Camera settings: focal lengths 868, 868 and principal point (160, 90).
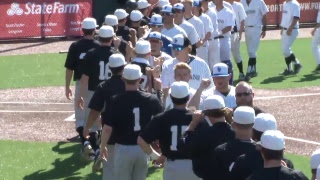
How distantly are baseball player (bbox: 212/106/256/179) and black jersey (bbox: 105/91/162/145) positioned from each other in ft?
7.57

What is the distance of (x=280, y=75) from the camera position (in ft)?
72.7

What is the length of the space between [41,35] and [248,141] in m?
22.7

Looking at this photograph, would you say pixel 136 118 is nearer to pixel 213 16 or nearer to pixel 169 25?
pixel 169 25

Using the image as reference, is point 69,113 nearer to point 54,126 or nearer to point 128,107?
point 54,126

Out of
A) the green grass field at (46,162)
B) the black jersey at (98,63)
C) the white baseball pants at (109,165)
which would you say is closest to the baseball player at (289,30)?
the green grass field at (46,162)

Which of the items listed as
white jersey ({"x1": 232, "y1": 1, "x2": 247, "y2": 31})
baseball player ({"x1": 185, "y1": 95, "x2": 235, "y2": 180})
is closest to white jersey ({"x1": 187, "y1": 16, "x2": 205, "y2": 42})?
white jersey ({"x1": 232, "y1": 1, "x2": 247, "y2": 31})

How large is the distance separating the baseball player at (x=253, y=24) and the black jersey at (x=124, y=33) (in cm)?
643

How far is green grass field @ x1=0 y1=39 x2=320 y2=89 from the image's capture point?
21312 mm

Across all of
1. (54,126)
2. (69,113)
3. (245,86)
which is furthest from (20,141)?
(245,86)

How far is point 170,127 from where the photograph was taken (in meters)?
9.72

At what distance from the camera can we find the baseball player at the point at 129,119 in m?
10.6

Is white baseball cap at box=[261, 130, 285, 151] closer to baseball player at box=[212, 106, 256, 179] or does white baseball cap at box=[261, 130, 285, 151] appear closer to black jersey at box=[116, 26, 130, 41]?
baseball player at box=[212, 106, 256, 179]

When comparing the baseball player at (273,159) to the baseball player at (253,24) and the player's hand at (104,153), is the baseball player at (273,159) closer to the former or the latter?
the player's hand at (104,153)

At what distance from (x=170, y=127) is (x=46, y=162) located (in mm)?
4982
